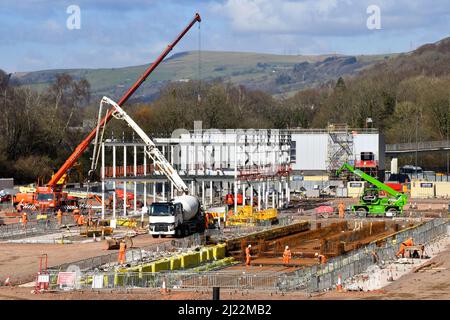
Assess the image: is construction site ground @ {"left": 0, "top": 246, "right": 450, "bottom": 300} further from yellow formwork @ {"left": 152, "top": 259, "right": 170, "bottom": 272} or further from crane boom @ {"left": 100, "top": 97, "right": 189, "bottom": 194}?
crane boom @ {"left": 100, "top": 97, "right": 189, "bottom": 194}

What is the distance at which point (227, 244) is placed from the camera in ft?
185

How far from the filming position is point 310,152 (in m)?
121

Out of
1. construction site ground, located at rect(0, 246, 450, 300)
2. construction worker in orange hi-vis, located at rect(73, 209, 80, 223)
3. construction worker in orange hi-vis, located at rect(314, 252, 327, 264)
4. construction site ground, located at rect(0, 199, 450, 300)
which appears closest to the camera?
construction site ground, located at rect(0, 246, 450, 300)

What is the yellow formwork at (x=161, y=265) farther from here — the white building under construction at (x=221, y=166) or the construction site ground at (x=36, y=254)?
the white building under construction at (x=221, y=166)

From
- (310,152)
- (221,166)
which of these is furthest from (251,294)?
(310,152)

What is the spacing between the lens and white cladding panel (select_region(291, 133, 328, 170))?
11969 cm

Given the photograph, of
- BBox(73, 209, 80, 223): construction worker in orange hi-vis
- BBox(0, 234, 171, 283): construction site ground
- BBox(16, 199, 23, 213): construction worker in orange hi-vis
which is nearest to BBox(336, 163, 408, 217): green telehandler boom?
BBox(73, 209, 80, 223): construction worker in orange hi-vis

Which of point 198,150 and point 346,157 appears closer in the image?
point 198,150

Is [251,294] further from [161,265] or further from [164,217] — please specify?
[164,217]

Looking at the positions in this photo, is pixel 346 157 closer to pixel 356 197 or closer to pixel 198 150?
pixel 356 197

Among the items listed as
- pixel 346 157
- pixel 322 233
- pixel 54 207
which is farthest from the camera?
pixel 346 157

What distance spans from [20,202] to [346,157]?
4151cm
